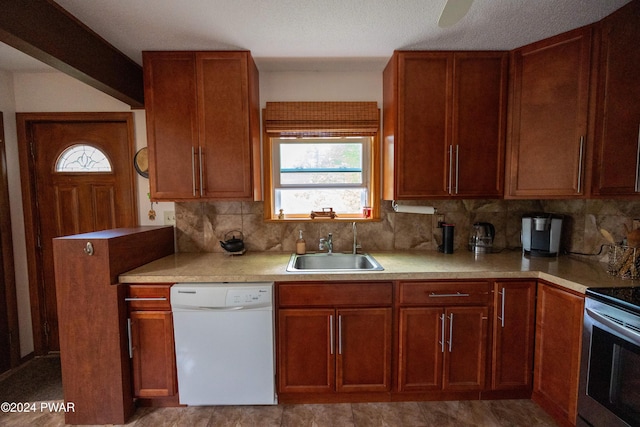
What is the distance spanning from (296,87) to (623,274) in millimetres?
2535

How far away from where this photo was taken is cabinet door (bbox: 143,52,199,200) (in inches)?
75.5

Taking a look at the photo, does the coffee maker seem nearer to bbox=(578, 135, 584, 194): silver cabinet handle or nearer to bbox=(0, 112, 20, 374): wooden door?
bbox=(578, 135, 584, 194): silver cabinet handle

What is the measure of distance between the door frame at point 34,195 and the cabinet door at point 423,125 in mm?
2212

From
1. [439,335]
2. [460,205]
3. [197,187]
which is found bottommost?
[439,335]

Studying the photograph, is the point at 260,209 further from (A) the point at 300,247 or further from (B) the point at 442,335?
(B) the point at 442,335

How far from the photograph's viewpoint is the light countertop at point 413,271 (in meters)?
1.62

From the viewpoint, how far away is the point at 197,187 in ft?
6.48

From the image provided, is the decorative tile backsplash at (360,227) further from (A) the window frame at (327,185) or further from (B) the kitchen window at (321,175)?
(B) the kitchen window at (321,175)

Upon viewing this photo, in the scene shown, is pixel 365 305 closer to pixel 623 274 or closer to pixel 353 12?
pixel 623 274

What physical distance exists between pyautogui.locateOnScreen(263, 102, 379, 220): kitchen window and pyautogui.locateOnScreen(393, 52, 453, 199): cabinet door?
1.24 feet

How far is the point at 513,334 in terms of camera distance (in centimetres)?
174

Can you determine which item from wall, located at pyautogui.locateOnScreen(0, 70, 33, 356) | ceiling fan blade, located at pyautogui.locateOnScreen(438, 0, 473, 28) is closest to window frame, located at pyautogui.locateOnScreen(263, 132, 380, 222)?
ceiling fan blade, located at pyautogui.locateOnScreen(438, 0, 473, 28)

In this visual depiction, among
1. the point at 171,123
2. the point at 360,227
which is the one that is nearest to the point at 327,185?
the point at 360,227

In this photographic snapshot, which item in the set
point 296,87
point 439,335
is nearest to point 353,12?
point 296,87
